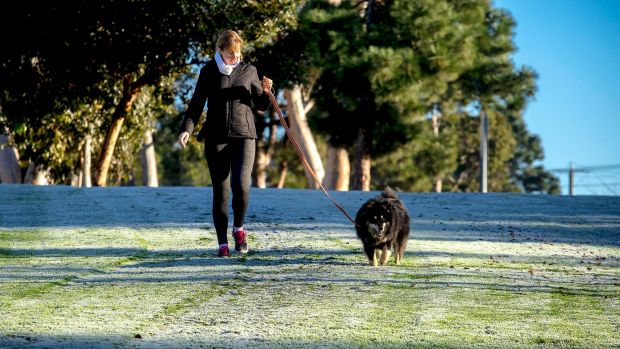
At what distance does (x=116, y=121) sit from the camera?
2831cm

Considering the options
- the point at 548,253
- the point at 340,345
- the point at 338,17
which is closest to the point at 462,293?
the point at 340,345

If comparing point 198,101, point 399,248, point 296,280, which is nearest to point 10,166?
point 198,101

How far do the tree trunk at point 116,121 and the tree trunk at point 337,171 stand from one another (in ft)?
39.4

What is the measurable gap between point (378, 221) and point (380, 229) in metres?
0.10

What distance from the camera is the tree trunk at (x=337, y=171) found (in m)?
39.2

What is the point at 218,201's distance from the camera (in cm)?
1039

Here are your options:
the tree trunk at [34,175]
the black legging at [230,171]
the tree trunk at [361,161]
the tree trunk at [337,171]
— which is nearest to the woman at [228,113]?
the black legging at [230,171]

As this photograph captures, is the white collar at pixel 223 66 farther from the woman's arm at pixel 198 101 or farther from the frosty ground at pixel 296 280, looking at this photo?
the frosty ground at pixel 296 280

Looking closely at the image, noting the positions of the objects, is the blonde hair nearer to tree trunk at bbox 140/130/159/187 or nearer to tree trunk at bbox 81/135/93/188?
tree trunk at bbox 81/135/93/188

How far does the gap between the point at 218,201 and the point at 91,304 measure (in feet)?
9.37

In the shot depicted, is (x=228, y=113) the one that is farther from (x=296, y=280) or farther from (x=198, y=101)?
(x=296, y=280)

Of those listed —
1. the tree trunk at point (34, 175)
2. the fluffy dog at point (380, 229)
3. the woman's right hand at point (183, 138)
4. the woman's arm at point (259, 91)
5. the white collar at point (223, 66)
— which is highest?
the white collar at point (223, 66)

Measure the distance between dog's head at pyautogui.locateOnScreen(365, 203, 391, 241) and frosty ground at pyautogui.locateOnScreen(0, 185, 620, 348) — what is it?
376mm

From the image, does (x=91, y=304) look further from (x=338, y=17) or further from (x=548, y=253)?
(x=338, y=17)
